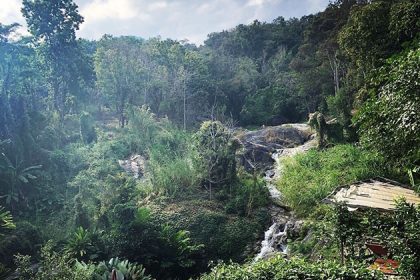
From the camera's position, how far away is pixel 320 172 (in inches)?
573

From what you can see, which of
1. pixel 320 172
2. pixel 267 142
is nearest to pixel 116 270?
pixel 320 172

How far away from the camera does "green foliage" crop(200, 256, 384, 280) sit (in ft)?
17.0

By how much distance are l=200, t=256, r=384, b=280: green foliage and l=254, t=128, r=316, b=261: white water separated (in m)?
5.39

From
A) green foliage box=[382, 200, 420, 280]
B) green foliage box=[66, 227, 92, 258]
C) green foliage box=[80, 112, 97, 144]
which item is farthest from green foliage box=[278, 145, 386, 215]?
green foliage box=[80, 112, 97, 144]

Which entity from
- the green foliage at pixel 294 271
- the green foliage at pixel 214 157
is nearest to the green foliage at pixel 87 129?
the green foliage at pixel 214 157

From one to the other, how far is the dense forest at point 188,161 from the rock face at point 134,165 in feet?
0.78

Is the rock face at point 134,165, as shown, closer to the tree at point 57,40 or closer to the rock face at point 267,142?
the rock face at point 267,142

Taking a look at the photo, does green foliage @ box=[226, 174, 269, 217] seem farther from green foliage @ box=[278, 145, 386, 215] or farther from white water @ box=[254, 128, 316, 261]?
green foliage @ box=[278, 145, 386, 215]

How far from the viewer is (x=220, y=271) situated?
5676 millimetres

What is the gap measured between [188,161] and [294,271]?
9018mm

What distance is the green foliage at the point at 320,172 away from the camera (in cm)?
1264

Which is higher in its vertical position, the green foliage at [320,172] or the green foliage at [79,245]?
the green foliage at [320,172]

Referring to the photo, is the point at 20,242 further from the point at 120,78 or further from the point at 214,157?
the point at 120,78

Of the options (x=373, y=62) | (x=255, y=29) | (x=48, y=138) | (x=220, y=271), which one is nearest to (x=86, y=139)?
(x=48, y=138)
